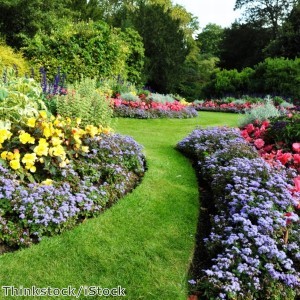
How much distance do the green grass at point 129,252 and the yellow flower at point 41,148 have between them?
0.78 metres

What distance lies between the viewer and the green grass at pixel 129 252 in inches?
101

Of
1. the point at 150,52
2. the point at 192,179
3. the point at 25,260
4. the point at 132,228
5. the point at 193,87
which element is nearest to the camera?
the point at 25,260

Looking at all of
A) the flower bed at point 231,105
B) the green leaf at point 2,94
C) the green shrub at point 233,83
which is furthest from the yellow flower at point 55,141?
the green shrub at point 233,83

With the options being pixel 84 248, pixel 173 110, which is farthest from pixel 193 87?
pixel 84 248

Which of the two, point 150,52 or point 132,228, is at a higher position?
point 150,52

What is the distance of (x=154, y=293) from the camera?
8.21 feet

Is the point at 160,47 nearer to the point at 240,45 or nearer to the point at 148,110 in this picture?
the point at 240,45

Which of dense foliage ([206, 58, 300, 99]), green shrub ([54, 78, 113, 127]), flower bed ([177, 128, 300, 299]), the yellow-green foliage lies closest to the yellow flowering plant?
green shrub ([54, 78, 113, 127])

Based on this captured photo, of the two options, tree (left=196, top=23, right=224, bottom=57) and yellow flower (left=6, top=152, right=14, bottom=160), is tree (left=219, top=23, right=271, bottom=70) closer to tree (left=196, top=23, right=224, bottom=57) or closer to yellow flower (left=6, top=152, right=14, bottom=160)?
tree (left=196, top=23, right=224, bottom=57)

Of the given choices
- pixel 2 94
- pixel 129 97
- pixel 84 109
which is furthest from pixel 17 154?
pixel 129 97

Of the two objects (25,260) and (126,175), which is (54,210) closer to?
(25,260)

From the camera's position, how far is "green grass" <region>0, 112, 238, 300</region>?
8.42ft

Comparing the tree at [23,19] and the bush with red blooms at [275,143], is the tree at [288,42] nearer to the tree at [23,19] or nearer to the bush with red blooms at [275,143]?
the tree at [23,19]

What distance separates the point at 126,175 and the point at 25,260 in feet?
5.61
